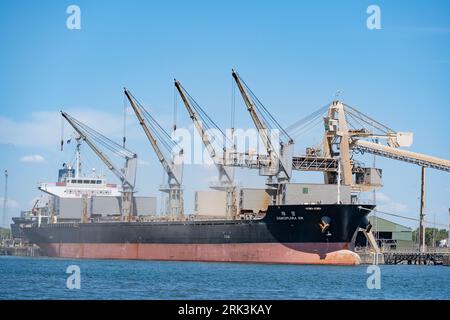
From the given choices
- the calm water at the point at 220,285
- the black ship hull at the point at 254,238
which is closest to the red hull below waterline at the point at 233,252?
the black ship hull at the point at 254,238

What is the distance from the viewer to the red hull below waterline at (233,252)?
5253 centimetres

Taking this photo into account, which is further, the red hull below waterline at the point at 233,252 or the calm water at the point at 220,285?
the red hull below waterline at the point at 233,252

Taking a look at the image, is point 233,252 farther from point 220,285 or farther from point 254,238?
point 220,285

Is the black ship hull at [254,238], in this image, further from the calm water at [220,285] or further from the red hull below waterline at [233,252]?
the calm water at [220,285]

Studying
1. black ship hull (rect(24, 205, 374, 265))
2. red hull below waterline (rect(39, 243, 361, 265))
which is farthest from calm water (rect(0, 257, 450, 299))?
black ship hull (rect(24, 205, 374, 265))

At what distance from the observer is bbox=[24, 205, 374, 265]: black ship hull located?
52.5 metres

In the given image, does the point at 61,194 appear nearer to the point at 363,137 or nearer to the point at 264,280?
the point at 363,137

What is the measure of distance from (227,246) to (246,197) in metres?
3.74

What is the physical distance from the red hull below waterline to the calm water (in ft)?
19.0

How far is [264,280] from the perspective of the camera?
37938 mm

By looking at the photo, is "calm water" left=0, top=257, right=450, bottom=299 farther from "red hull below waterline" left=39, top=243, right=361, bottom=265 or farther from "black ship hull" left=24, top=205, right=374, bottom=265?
"black ship hull" left=24, top=205, right=374, bottom=265

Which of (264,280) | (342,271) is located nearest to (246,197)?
(342,271)

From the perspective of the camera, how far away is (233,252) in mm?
55906
